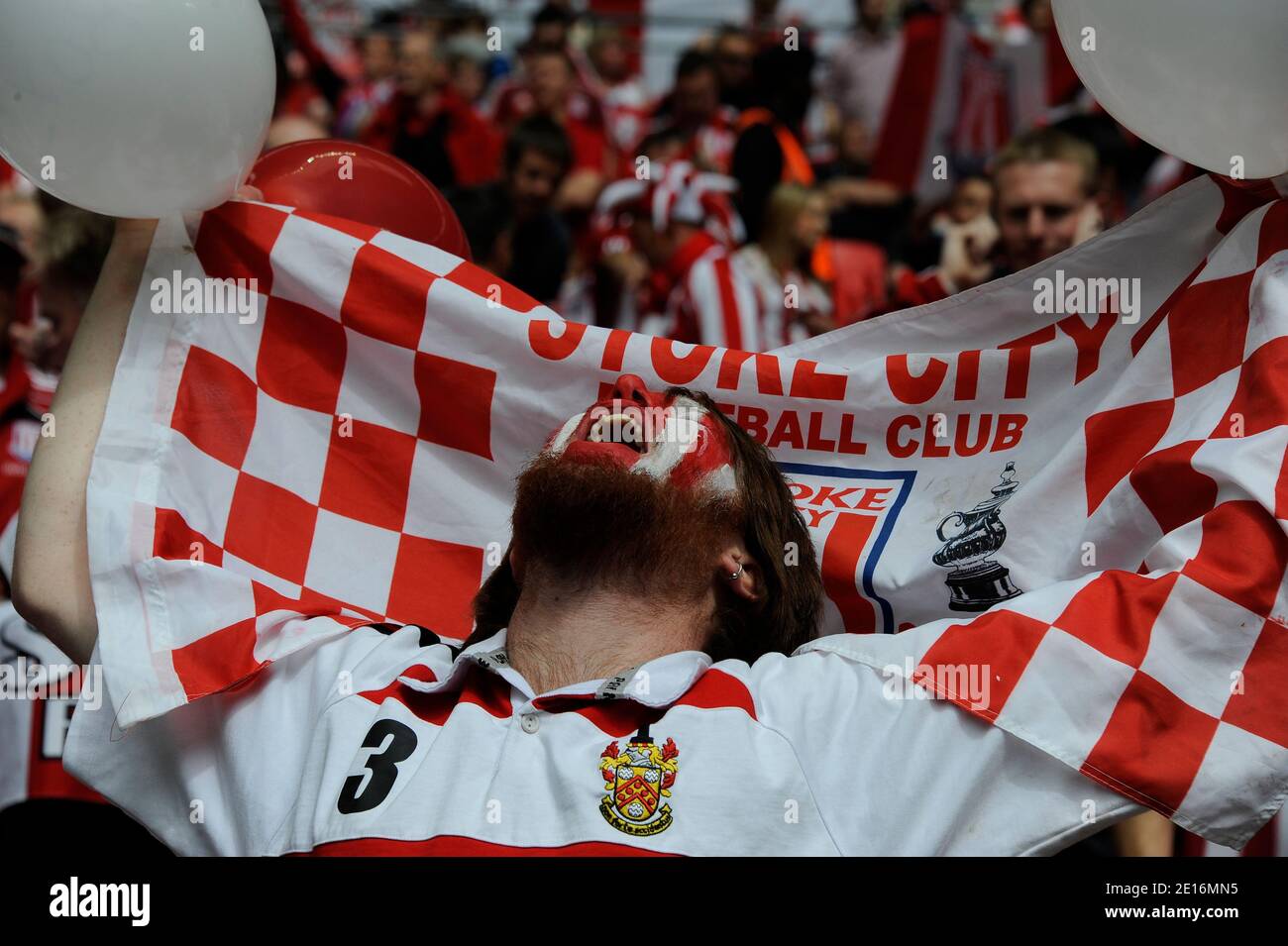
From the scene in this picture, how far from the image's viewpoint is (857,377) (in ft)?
9.34

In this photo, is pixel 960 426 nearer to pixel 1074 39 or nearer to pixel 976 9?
pixel 1074 39

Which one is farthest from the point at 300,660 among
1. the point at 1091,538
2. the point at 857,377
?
the point at 1091,538

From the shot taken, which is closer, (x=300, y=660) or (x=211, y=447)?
(x=300, y=660)

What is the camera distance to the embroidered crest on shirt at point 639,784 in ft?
6.83

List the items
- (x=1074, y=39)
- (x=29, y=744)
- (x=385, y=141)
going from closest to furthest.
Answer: (x=1074, y=39) → (x=29, y=744) → (x=385, y=141)

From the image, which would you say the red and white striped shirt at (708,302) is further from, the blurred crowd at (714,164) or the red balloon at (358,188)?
the red balloon at (358,188)

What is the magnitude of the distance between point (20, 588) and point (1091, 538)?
179 cm

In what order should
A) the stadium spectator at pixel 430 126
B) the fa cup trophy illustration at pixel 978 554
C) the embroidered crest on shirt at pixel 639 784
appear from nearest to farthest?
the embroidered crest on shirt at pixel 639 784, the fa cup trophy illustration at pixel 978 554, the stadium spectator at pixel 430 126

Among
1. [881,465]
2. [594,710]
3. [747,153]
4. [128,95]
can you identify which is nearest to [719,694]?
[594,710]

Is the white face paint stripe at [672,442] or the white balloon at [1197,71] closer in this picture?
the white balloon at [1197,71]

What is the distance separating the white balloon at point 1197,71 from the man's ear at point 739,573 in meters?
0.96

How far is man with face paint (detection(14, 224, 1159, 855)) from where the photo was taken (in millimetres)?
2121

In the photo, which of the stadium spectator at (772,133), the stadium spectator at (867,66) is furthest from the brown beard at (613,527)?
the stadium spectator at (867,66)

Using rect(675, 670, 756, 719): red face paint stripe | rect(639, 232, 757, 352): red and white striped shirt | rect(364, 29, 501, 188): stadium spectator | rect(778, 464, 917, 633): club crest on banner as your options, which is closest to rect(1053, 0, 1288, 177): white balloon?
rect(778, 464, 917, 633): club crest on banner
